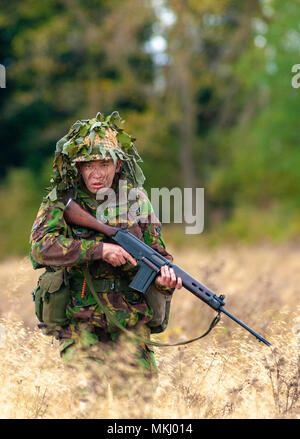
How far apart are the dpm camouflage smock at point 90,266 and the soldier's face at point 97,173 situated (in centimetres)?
13

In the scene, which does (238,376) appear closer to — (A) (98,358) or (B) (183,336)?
(A) (98,358)

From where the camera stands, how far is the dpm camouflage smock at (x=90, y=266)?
4305 mm

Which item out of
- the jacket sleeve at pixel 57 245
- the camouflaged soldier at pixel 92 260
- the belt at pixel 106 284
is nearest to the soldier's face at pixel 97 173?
the camouflaged soldier at pixel 92 260

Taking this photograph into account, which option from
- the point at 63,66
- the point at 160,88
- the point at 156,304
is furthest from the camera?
the point at 160,88

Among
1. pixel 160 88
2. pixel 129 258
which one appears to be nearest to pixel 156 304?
pixel 129 258

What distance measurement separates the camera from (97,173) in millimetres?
4496

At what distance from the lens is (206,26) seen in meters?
29.5

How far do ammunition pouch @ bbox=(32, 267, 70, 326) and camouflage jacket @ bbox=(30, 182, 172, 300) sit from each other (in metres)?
0.09

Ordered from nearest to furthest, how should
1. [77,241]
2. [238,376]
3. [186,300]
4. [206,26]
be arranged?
[77,241] < [238,376] < [186,300] < [206,26]

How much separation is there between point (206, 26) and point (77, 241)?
26.4 metres

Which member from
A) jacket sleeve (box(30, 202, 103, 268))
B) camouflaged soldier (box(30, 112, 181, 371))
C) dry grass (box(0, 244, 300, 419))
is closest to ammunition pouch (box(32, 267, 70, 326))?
camouflaged soldier (box(30, 112, 181, 371))

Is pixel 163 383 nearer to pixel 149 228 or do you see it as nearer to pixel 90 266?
pixel 90 266

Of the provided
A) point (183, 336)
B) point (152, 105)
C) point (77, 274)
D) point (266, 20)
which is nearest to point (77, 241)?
point (77, 274)

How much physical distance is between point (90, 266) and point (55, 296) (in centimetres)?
28
